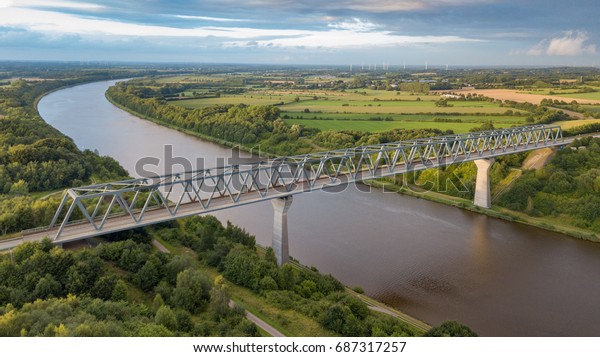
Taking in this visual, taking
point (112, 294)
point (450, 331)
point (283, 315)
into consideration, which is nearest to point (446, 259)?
point (450, 331)

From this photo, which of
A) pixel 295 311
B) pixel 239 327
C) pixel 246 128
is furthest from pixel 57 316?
pixel 246 128

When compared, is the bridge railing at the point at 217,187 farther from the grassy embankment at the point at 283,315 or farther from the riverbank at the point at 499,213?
the riverbank at the point at 499,213

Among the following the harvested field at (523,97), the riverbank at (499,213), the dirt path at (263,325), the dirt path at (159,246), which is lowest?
the riverbank at (499,213)

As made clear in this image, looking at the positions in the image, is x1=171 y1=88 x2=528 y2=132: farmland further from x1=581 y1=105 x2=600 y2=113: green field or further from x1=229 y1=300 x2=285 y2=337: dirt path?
x1=229 y1=300 x2=285 y2=337: dirt path

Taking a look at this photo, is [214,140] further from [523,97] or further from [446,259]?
[523,97]

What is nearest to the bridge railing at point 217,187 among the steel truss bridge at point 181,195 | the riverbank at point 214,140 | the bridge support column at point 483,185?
the steel truss bridge at point 181,195

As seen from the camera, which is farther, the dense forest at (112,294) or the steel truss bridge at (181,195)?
the steel truss bridge at (181,195)

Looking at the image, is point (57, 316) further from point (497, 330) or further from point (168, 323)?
point (497, 330)
